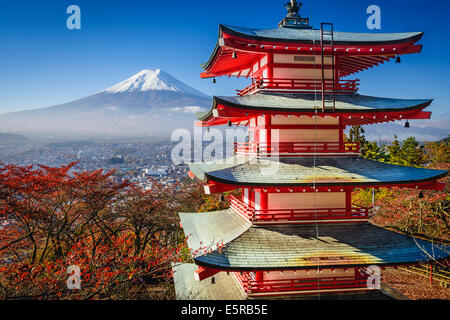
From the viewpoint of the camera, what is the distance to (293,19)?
13844 mm

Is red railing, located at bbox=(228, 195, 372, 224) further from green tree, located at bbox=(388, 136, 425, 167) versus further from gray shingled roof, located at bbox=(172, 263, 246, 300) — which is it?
green tree, located at bbox=(388, 136, 425, 167)

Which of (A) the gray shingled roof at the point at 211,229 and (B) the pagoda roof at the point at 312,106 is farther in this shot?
(A) the gray shingled roof at the point at 211,229

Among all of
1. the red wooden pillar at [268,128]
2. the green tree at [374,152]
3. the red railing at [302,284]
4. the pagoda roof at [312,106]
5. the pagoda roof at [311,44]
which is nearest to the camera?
the pagoda roof at [312,106]

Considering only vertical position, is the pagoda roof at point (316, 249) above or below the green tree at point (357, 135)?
below

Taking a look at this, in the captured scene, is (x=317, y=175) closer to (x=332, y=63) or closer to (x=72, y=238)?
(x=332, y=63)

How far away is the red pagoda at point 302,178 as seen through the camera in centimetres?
927

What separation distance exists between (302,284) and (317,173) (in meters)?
3.88

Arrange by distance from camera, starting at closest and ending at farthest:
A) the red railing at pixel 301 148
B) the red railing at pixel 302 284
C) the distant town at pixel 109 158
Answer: the red railing at pixel 302 284
the red railing at pixel 301 148
the distant town at pixel 109 158

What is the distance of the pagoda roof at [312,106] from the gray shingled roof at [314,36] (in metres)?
1.99

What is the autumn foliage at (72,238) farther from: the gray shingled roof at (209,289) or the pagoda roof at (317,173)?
the pagoda roof at (317,173)

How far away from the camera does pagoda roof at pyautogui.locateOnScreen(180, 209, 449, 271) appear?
8734 millimetres

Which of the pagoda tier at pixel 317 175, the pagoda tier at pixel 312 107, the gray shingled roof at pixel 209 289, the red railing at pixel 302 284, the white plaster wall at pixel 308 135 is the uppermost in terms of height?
the pagoda tier at pixel 312 107

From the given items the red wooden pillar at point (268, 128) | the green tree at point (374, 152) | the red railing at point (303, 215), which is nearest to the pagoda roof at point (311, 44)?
the red wooden pillar at point (268, 128)

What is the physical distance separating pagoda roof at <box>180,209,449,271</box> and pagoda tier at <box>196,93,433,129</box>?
4015mm
